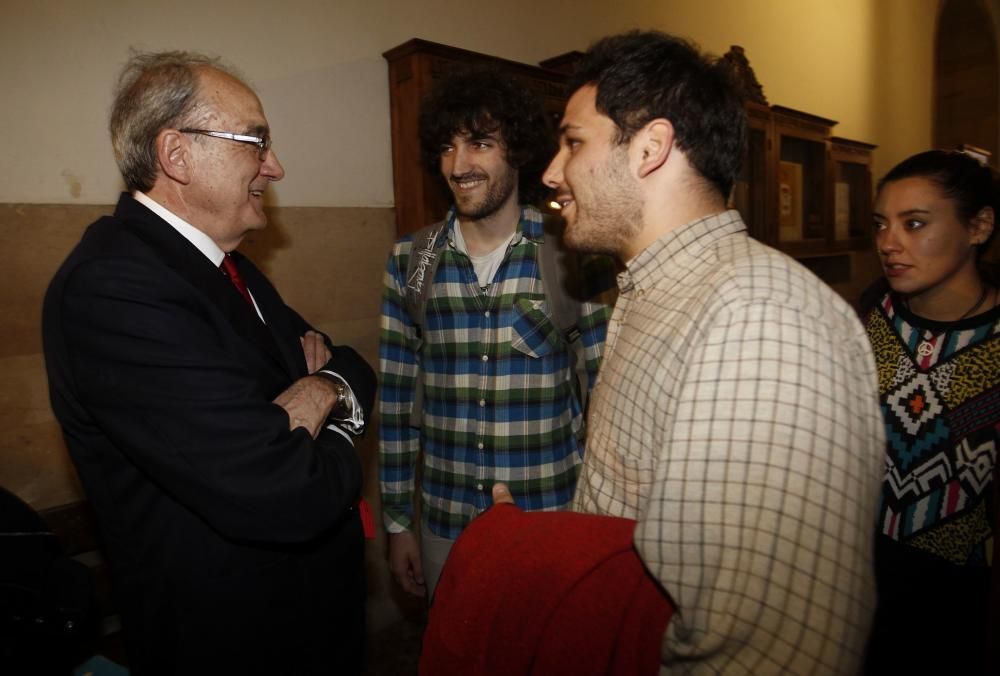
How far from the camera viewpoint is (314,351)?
5.39ft

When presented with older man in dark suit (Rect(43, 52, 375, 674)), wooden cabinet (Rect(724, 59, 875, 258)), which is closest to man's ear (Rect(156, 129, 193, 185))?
older man in dark suit (Rect(43, 52, 375, 674))

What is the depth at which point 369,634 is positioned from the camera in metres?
2.71

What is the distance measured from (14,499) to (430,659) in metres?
1.10

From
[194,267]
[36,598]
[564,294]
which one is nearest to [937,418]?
[564,294]

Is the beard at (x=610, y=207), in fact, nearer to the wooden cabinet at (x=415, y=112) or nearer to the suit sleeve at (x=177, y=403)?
the suit sleeve at (x=177, y=403)

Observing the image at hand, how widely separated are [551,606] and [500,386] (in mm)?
987

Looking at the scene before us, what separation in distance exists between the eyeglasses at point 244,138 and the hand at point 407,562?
1217mm

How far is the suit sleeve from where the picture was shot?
42.9 inches

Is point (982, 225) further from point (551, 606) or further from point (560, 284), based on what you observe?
point (551, 606)

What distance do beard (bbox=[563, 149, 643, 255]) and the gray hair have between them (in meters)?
0.89

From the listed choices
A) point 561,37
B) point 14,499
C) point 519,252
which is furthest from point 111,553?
point 561,37

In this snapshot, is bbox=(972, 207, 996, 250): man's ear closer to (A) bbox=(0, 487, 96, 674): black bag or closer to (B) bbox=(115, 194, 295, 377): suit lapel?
(B) bbox=(115, 194, 295, 377): suit lapel

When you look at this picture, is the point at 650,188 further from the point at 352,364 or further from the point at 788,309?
the point at 352,364

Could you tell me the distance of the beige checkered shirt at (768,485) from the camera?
0.74 meters
